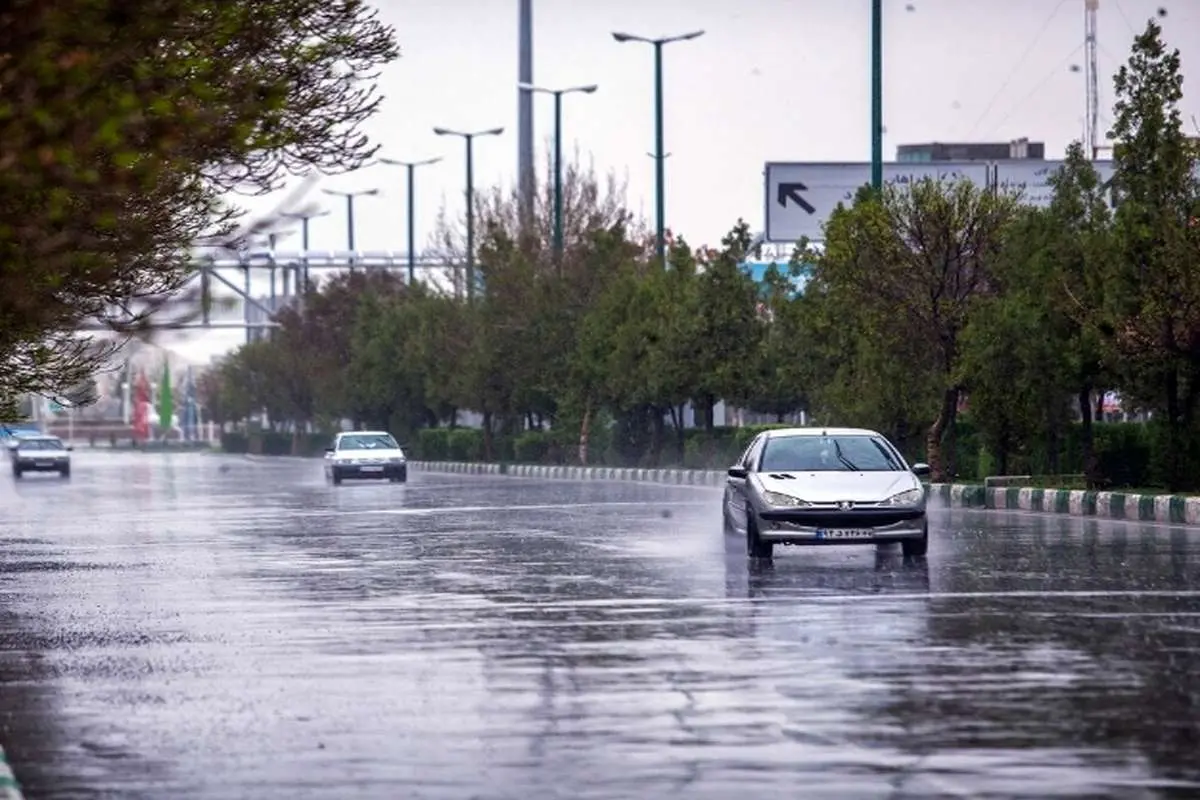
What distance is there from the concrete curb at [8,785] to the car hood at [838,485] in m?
14.5

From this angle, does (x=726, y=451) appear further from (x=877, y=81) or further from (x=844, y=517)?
(x=844, y=517)

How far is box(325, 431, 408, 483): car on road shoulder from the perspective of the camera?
6272 cm

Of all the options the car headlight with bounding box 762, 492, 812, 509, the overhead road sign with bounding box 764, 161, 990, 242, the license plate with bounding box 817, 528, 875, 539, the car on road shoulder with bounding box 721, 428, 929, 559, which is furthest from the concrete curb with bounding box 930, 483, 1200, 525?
the overhead road sign with bounding box 764, 161, 990, 242

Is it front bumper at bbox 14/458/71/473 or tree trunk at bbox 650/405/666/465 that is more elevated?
tree trunk at bbox 650/405/666/465

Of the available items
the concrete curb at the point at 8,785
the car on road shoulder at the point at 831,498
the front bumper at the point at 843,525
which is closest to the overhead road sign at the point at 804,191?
the car on road shoulder at the point at 831,498

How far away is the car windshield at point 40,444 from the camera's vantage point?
259 ft

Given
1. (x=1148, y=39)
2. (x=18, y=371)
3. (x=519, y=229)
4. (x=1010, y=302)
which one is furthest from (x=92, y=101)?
(x=519, y=229)

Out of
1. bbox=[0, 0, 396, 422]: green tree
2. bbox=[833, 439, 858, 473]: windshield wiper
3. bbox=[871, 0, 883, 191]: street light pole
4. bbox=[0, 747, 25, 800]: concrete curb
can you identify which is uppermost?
bbox=[871, 0, 883, 191]: street light pole

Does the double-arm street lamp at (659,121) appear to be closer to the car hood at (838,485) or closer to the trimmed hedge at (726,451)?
the trimmed hedge at (726,451)

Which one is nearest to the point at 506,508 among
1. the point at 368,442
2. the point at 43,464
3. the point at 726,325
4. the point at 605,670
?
the point at 726,325

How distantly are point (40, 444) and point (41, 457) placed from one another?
103 cm

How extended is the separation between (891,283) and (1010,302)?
13.3 feet

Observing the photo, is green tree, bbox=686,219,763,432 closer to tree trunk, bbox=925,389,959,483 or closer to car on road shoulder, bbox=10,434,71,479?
tree trunk, bbox=925,389,959,483

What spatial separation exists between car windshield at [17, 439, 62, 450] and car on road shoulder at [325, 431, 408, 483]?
17.6 meters
